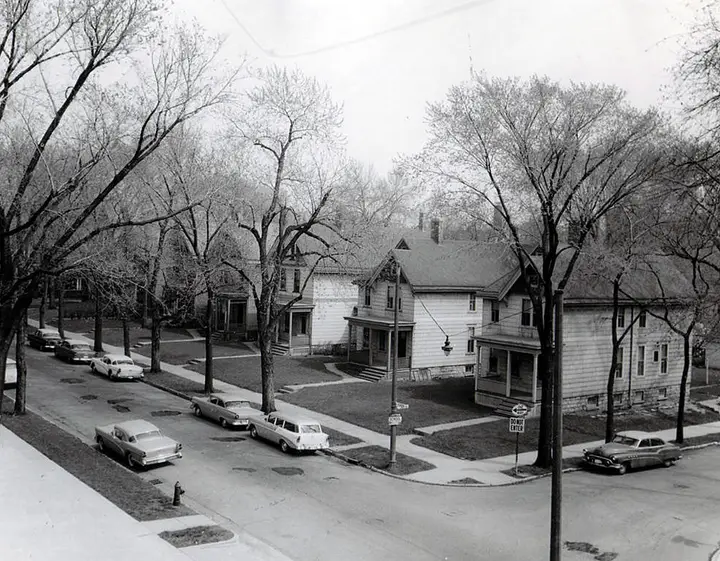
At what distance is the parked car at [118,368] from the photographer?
36875mm

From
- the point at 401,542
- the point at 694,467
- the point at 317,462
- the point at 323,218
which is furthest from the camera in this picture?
the point at 323,218

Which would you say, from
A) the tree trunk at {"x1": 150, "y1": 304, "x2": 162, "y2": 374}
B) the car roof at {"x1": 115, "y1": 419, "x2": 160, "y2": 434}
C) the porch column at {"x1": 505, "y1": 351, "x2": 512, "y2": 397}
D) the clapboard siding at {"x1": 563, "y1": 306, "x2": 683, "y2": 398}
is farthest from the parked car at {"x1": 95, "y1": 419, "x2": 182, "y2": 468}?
the clapboard siding at {"x1": 563, "y1": 306, "x2": 683, "y2": 398}

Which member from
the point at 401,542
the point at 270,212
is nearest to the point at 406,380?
the point at 270,212

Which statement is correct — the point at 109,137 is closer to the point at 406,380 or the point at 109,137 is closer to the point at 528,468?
the point at 528,468

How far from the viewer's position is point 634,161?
2345 cm

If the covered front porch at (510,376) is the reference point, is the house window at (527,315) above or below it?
above

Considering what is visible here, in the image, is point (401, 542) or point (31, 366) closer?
point (401, 542)

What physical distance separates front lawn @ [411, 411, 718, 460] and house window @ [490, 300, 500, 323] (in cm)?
634

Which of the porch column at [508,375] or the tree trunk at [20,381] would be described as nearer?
the tree trunk at [20,381]

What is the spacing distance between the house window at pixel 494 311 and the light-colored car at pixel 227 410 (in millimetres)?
14674

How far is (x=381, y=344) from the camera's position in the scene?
44219 millimetres

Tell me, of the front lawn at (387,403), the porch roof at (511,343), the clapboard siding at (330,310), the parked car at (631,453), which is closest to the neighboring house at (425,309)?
the front lawn at (387,403)

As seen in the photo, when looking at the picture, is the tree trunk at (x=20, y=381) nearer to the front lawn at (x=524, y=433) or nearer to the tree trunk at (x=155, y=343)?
the tree trunk at (x=155, y=343)

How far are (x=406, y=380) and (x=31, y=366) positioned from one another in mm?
22234
